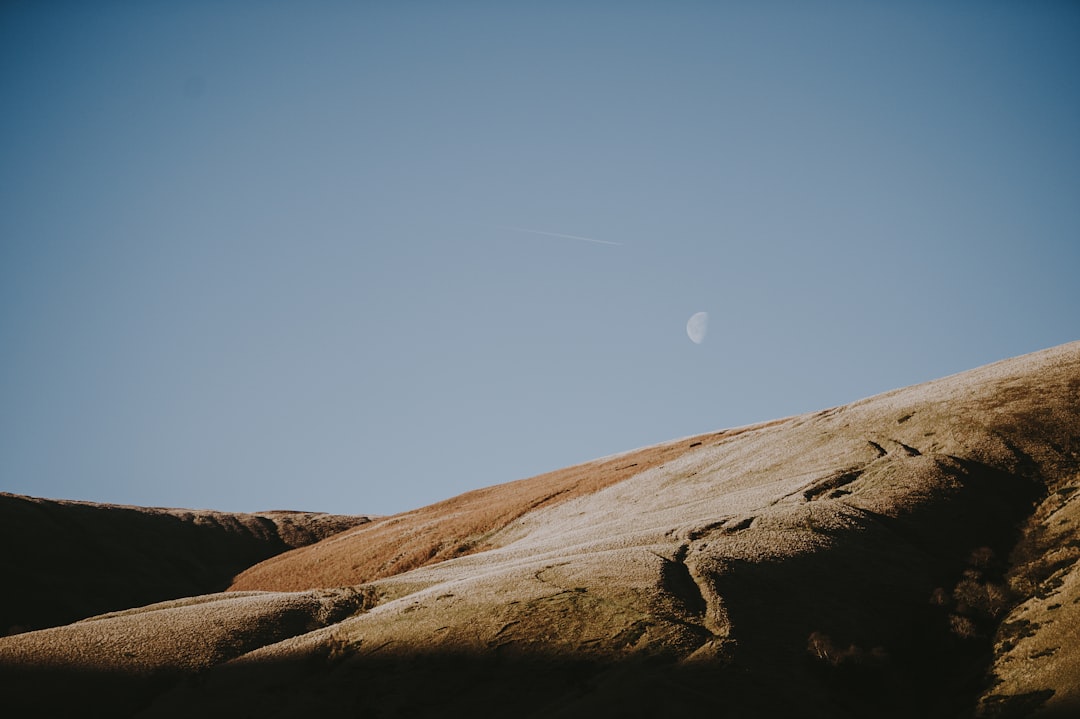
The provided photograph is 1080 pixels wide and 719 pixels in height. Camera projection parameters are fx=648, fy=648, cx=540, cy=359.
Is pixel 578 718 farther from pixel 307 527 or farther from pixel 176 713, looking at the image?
pixel 307 527

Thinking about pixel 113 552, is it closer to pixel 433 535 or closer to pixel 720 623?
pixel 433 535

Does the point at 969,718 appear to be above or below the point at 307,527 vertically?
below

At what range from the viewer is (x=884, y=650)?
69.3 feet

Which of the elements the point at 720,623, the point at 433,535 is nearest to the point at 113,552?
the point at 433,535

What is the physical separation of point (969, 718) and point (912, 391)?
4271cm

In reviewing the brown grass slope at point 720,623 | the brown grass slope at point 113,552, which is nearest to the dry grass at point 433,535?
the brown grass slope at point 113,552

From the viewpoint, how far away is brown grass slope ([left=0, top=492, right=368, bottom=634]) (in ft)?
197

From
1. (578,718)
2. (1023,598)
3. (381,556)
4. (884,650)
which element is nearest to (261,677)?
(578,718)

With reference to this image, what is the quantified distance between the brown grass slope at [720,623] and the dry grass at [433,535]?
54.3 ft

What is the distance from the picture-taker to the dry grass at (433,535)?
54031 millimetres

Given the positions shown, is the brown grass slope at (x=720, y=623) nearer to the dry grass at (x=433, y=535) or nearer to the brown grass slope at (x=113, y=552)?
the dry grass at (x=433, y=535)

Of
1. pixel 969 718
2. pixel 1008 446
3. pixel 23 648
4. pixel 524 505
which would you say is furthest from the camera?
pixel 524 505

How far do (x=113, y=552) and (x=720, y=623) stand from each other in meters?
76.7

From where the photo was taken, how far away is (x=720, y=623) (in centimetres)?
2120
